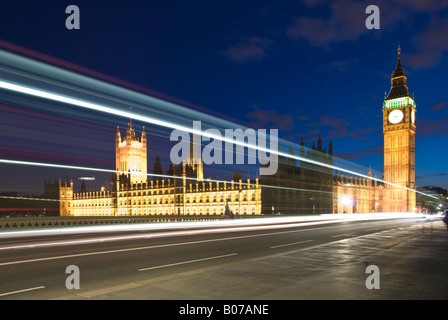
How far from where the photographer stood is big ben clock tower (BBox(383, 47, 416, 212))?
111312mm

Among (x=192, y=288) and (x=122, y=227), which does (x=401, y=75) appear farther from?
(x=192, y=288)

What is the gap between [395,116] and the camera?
118438mm

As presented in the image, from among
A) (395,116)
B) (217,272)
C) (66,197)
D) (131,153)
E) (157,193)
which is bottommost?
(66,197)

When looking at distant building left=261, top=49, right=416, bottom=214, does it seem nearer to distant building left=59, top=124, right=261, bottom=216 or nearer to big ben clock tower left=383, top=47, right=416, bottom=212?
big ben clock tower left=383, top=47, right=416, bottom=212

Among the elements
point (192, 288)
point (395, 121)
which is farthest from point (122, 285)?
point (395, 121)

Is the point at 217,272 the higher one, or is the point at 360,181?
the point at 217,272

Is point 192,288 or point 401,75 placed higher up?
point 401,75

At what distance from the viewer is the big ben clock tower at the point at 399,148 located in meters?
111

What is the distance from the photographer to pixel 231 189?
276 feet

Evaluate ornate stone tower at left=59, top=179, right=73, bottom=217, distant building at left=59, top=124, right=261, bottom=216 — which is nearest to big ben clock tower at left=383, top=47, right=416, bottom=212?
distant building at left=59, top=124, right=261, bottom=216

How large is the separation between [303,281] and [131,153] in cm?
13541

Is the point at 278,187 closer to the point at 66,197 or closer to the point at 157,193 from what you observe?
the point at 157,193

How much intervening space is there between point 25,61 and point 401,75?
133m

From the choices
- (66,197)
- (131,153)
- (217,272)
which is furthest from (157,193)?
(217,272)
